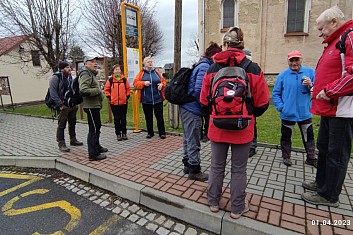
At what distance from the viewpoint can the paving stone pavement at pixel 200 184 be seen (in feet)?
8.13

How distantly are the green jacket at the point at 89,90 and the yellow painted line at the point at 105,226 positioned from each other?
7.13ft

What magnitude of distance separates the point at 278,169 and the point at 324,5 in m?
18.9

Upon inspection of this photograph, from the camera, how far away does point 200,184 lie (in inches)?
132

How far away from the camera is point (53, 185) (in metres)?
3.83

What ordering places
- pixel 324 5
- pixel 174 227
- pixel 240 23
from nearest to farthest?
pixel 174 227 → pixel 324 5 → pixel 240 23

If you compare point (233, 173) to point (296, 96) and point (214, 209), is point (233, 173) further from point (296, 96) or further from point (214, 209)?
point (296, 96)

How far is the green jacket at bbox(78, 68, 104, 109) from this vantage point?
13.6 feet

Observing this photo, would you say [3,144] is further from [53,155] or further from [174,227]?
[174,227]

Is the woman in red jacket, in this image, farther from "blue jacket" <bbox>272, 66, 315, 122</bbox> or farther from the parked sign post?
"blue jacket" <bbox>272, 66, 315, 122</bbox>

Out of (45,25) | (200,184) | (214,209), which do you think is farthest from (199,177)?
(45,25)

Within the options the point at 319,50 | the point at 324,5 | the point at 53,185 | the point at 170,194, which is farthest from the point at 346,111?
the point at 324,5

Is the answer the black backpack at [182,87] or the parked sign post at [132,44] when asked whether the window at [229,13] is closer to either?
the parked sign post at [132,44]

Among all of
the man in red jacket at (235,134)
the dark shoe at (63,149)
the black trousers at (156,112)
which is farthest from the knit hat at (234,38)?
the dark shoe at (63,149)

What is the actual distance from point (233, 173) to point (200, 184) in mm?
983
